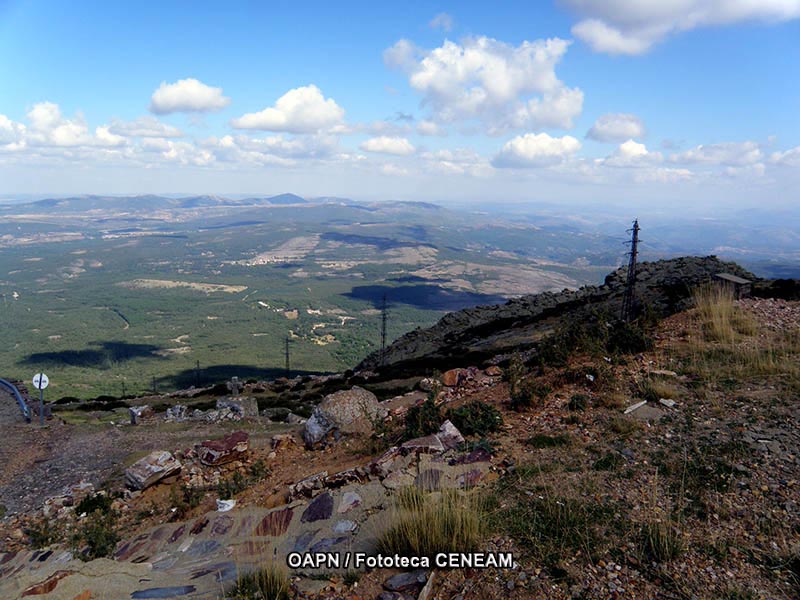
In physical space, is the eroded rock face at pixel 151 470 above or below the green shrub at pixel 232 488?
below

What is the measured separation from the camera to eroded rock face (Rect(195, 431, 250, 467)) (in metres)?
12.0

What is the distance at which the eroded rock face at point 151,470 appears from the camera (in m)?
11.0

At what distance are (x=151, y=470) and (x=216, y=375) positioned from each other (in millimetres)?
82543

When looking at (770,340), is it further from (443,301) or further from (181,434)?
(443,301)

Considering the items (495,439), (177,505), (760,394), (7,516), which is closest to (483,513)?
(495,439)

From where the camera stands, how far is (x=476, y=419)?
340 inches

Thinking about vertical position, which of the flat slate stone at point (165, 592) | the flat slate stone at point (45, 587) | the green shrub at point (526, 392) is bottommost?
the flat slate stone at point (45, 587)

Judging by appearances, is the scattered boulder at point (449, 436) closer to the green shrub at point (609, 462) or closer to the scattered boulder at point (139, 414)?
the green shrub at point (609, 462)

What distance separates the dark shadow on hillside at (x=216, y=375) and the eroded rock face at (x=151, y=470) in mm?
70974

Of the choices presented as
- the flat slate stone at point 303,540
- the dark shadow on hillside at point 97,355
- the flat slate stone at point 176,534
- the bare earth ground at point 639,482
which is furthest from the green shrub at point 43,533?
the dark shadow on hillside at point 97,355

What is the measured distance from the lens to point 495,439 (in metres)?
7.98

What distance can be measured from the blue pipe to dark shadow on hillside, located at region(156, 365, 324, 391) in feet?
179

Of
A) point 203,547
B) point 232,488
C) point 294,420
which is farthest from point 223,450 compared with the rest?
point 203,547

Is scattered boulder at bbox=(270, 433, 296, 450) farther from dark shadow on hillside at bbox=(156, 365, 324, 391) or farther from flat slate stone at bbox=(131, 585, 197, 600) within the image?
dark shadow on hillside at bbox=(156, 365, 324, 391)
